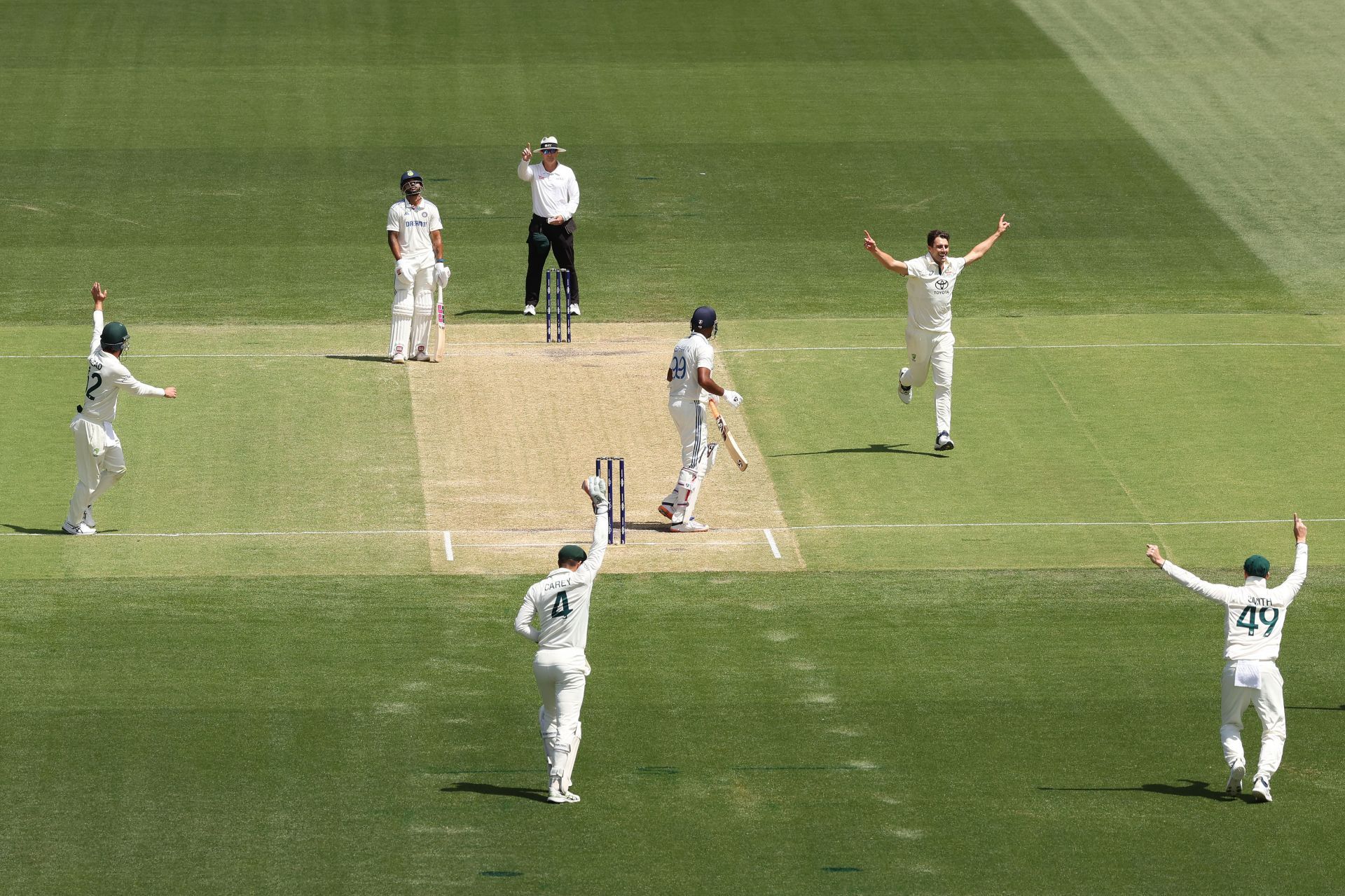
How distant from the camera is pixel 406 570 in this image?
21422mm

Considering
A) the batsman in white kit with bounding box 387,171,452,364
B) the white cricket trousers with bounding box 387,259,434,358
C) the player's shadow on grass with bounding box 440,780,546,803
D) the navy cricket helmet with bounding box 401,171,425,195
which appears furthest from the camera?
the white cricket trousers with bounding box 387,259,434,358

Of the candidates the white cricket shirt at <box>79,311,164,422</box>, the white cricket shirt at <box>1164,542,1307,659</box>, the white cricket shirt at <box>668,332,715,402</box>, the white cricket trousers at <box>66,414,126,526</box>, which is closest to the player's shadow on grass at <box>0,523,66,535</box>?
the white cricket trousers at <box>66,414,126,526</box>

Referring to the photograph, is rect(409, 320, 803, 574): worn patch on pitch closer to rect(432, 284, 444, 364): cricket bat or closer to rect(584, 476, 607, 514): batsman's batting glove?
rect(432, 284, 444, 364): cricket bat

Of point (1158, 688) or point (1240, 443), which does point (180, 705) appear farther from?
point (1240, 443)

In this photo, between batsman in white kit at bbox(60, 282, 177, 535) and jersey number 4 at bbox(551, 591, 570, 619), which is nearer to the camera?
jersey number 4 at bbox(551, 591, 570, 619)

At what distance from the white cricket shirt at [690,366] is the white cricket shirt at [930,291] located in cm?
364

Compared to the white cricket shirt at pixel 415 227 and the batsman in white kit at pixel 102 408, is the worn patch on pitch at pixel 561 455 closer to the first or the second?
the white cricket shirt at pixel 415 227

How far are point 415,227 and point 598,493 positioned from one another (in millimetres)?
12464

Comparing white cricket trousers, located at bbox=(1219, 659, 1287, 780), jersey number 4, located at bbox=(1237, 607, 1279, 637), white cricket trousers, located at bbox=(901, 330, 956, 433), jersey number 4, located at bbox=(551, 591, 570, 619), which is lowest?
white cricket trousers, located at bbox=(1219, 659, 1287, 780)

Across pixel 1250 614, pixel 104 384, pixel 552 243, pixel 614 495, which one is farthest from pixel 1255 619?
pixel 552 243

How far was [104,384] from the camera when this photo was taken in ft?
70.2

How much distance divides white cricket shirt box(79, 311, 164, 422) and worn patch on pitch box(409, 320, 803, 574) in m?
3.54

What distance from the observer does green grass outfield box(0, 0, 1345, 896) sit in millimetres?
15703

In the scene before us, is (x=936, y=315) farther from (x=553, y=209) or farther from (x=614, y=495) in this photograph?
(x=553, y=209)
